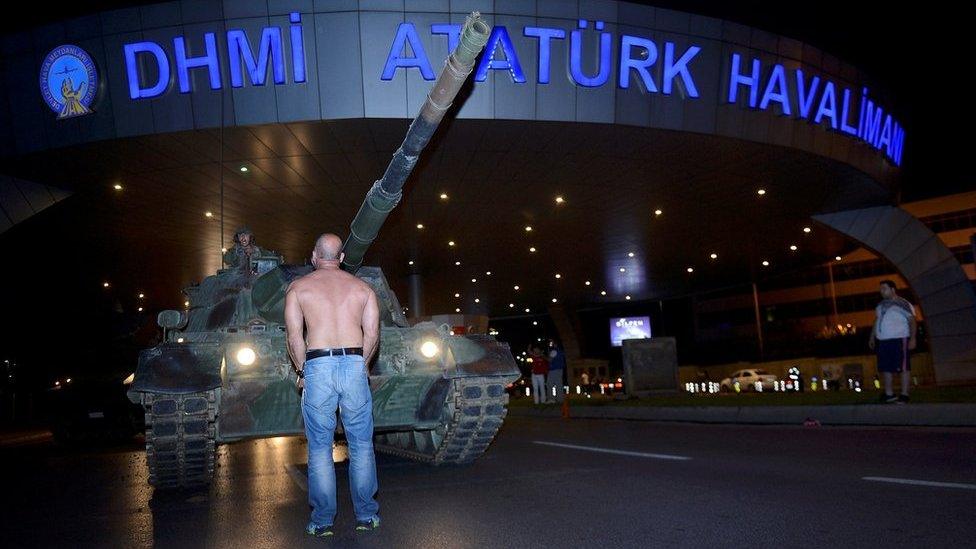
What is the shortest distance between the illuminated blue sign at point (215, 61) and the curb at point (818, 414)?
34.0 ft

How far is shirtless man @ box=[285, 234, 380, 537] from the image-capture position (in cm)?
499

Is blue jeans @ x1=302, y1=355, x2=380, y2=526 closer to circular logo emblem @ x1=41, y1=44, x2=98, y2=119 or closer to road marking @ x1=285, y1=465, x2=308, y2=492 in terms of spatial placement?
road marking @ x1=285, y1=465, x2=308, y2=492

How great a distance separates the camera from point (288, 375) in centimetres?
804

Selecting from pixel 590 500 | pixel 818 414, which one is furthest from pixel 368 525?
pixel 818 414

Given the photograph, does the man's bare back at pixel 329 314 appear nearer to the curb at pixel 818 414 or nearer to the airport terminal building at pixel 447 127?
the airport terminal building at pixel 447 127

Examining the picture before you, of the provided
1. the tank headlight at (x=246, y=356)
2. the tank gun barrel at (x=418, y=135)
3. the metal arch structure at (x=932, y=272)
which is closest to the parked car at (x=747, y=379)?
the metal arch structure at (x=932, y=272)

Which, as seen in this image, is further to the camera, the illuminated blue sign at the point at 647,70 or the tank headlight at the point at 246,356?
the illuminated blue sign at the point at 647,70

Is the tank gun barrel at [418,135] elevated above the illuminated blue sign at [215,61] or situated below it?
below

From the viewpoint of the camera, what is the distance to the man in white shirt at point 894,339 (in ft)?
37.7

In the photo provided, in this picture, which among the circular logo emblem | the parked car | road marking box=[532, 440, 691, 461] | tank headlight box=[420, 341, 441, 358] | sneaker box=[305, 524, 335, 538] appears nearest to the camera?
sneaker box=[305, 524, 335, 538]

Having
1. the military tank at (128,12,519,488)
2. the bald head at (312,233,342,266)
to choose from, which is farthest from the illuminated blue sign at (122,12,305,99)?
the bald head at (312,233,342,266)

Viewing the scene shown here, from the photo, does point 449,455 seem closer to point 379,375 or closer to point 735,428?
point 379,375

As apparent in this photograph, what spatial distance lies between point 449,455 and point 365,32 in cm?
1160

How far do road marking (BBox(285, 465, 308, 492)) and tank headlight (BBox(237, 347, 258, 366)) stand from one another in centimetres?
125
